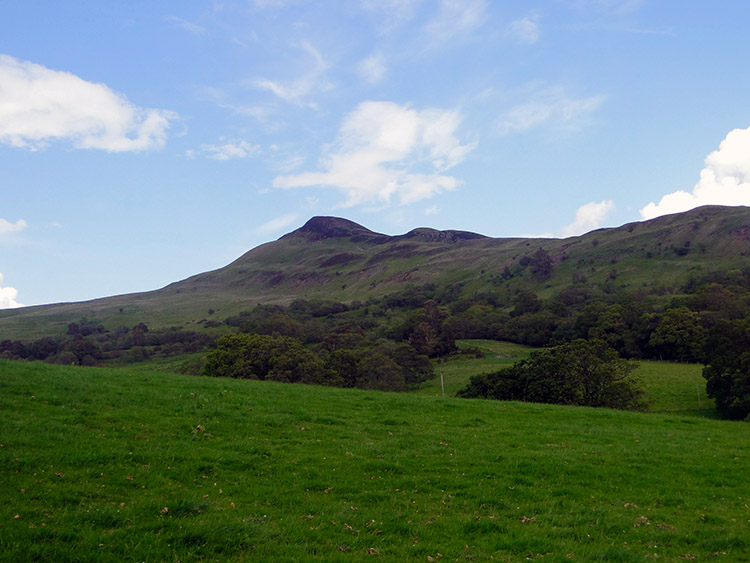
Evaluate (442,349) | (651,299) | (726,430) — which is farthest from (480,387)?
(651,299)

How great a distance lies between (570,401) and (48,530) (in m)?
41.9

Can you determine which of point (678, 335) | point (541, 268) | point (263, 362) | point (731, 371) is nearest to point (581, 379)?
point (731, 371)

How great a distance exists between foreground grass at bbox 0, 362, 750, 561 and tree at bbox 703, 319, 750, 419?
28701mm

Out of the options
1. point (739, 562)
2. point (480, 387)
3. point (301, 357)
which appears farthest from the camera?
point (301, 357)

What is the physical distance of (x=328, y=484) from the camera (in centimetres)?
1103

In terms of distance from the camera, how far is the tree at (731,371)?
42.8 metres

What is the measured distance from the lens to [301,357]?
61.4 metres

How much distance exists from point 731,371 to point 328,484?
152 feet

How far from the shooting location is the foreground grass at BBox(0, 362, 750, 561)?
26.3 feet

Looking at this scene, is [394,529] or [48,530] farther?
[394,529]

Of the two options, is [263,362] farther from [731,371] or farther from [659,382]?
[731,371]

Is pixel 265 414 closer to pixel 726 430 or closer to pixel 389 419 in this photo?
pixel 389 419

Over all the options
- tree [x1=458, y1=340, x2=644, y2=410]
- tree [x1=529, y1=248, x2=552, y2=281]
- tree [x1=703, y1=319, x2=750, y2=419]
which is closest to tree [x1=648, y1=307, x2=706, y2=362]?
tree [x1=703, y1=319, x2=750, y2=419]

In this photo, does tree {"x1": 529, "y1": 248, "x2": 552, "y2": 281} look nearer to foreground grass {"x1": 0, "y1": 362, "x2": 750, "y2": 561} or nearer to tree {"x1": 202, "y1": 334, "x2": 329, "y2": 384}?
tree {"x1": 202, "y1": 334, "x2": 329, "y2": 384}
